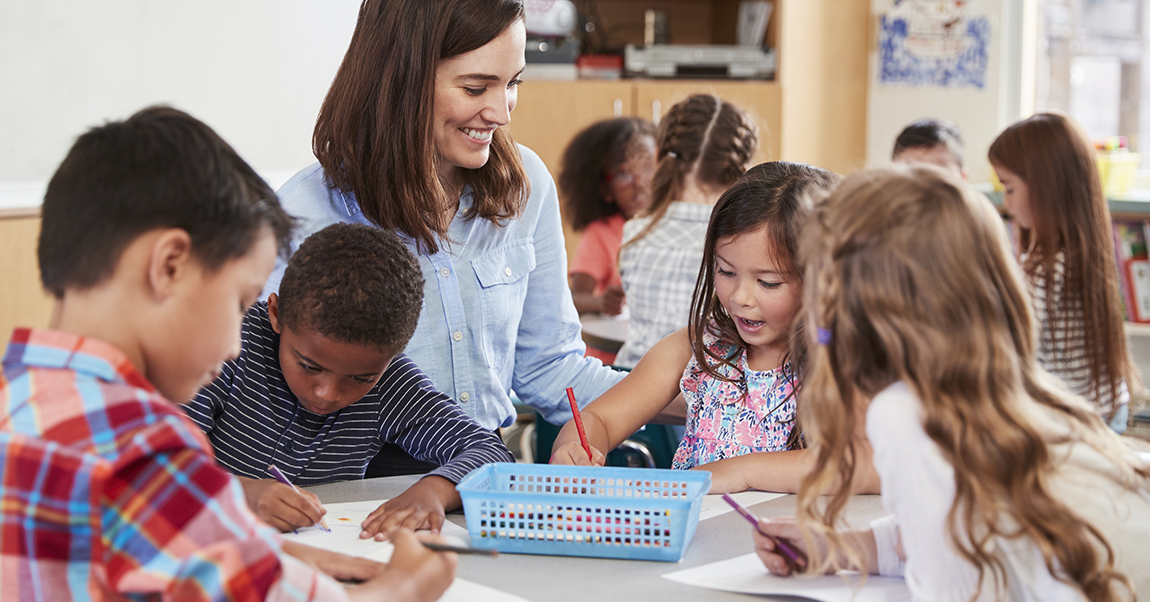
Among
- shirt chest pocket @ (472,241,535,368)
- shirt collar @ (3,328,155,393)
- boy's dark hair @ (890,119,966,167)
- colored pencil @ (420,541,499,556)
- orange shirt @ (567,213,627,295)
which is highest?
boy's dark hair @ (890,119,966,167)

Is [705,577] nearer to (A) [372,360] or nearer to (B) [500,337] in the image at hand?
(A) [372,360]

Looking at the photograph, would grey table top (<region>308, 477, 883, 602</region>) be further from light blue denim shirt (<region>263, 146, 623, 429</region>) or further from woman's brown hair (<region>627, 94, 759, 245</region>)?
woman's brown hair (<region>627, 94, 759, 245</region>)

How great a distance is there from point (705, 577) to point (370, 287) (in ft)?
1.77

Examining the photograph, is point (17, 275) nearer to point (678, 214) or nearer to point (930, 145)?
point (678, 214)

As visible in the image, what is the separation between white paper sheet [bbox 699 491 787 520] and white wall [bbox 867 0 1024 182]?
3021mm

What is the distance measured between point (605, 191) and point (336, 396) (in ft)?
7.65

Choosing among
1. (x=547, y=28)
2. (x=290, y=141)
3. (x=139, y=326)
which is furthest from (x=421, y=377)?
(x=547, y=28)

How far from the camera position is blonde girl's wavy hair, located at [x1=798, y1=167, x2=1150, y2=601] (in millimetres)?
780

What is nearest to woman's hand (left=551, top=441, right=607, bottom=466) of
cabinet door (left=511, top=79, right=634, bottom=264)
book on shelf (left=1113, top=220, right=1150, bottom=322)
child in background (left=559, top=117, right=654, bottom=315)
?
child in background (left=559, top=117, right=654, bottom=315)

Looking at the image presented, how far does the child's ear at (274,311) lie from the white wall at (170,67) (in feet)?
2.79

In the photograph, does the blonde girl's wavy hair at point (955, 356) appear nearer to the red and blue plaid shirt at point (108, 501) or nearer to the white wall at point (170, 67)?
the red and blue plaid shirt at point (108, 501)

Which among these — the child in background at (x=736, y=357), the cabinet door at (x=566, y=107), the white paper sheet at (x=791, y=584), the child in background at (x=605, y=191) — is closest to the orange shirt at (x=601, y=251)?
the child in background at (x=605, y=191)

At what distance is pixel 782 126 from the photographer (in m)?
4.00

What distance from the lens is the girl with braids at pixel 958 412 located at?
Result: 2.56ft
